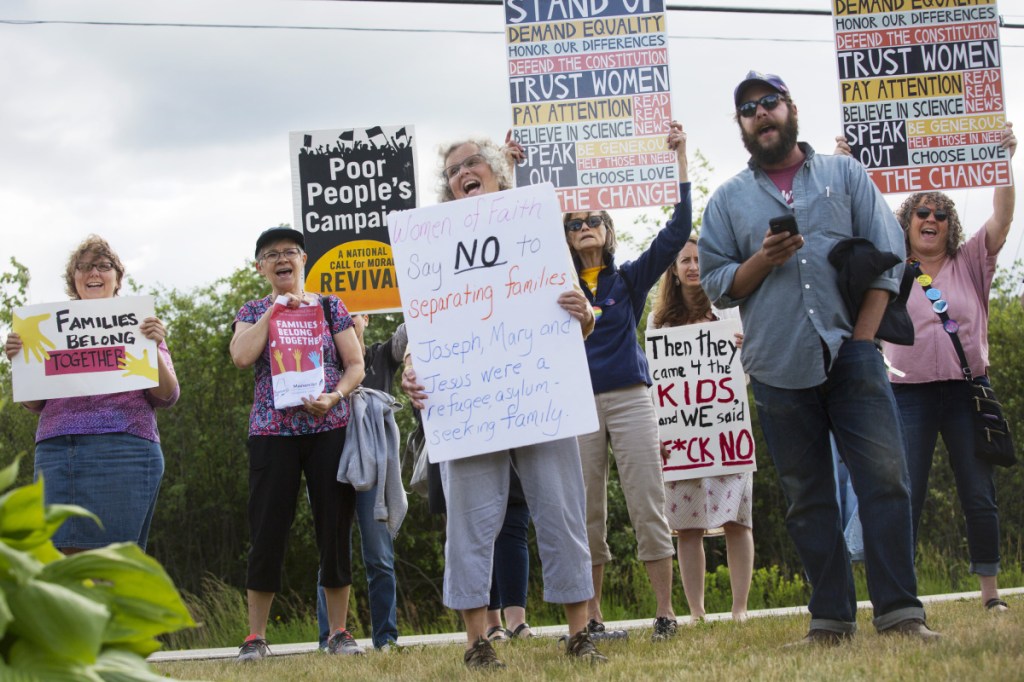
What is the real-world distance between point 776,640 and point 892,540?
753 mm

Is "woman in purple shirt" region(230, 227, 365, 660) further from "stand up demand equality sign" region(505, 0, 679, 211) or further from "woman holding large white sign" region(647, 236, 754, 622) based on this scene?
"woman holding large white sign" region(647, 236, 754, 622)

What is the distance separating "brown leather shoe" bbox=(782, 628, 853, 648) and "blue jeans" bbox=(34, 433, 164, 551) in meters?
3.16

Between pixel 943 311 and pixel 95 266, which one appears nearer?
pixel 943 311

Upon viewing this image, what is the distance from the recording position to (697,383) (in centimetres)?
695

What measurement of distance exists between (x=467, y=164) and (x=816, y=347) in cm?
166

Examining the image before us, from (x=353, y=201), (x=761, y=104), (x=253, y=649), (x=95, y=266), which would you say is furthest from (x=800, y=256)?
(x=353, y=201)

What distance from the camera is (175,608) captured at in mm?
1564

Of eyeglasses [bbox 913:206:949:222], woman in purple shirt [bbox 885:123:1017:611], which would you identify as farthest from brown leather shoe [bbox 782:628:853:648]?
eyeglasses [bbox 913:206:949:222]

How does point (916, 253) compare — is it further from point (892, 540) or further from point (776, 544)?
point (776, 544)

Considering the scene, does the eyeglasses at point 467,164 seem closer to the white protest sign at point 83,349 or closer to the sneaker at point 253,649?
the white protest sign at point 83,349

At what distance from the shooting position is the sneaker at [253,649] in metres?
5.81

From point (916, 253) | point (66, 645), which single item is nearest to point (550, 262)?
point (916, 253)

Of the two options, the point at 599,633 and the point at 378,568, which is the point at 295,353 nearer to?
the point at 378,568

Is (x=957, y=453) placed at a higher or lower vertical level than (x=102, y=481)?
lower
